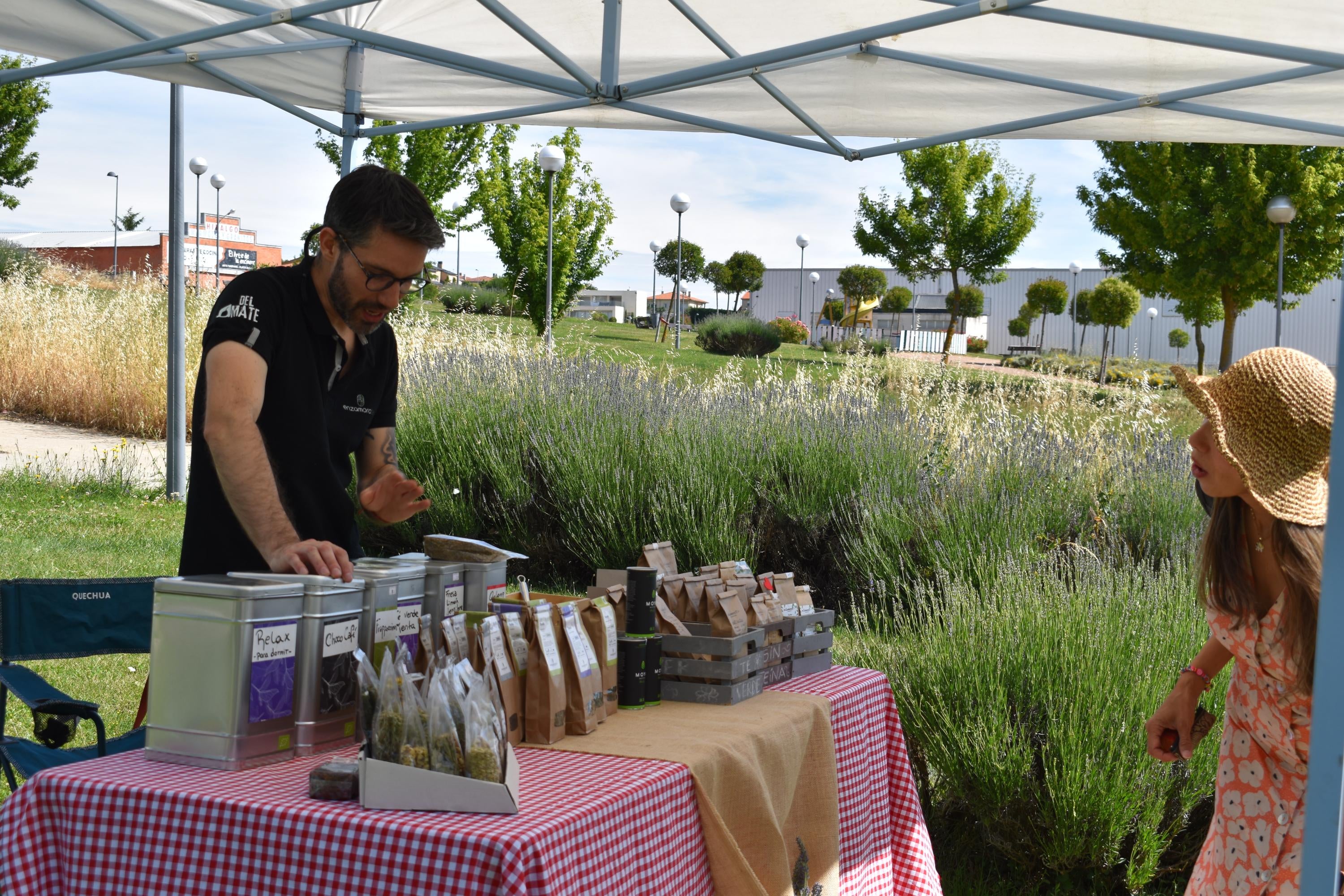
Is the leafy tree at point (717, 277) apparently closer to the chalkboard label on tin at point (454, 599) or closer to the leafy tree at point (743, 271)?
the leafy tree at point (743, 271)

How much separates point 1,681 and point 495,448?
4674 mm

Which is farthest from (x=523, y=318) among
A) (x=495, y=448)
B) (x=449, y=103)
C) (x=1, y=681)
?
(x=1, y=681)

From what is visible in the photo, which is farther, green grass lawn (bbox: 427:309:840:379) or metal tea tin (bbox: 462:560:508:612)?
green grass lawn (bbox: 427:309:840:379)

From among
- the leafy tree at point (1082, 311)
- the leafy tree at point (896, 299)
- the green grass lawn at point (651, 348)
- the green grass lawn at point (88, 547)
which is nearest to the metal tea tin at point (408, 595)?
the green grass lawn at point (88, 547)

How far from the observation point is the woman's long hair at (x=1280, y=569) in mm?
2021

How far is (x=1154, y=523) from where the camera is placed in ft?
21.0

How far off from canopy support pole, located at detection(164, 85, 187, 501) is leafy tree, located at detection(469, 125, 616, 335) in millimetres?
15075

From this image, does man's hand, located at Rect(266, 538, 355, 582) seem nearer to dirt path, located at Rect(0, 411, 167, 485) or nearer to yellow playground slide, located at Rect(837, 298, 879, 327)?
dirt path, located at Rect(0, 411, 167, 485)

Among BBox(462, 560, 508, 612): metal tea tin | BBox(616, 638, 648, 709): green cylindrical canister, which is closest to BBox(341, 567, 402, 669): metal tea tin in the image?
BBox(462, 560, 508, 612): metal tea tin

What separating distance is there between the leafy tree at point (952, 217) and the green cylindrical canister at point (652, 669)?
2817 centimetres

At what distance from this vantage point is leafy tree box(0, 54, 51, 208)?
21.5 meters

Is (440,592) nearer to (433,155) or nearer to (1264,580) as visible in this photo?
(1264,580)

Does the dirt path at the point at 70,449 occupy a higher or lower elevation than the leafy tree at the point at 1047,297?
lower

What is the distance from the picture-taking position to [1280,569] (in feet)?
6.86
